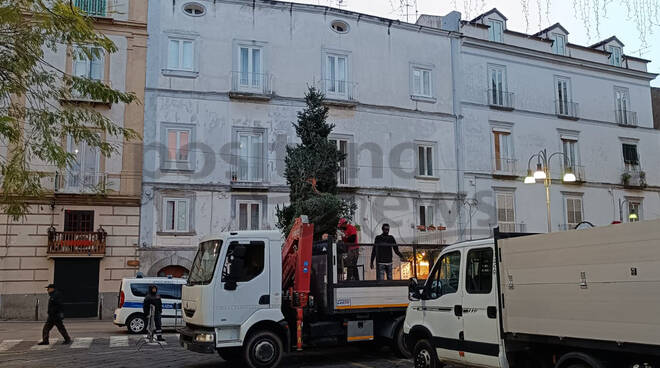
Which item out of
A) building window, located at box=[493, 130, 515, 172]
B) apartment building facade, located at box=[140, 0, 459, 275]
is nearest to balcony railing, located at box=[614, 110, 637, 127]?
building window, located at box=[493, 130, 515, 172]

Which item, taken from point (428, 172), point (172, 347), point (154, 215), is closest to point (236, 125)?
point (154, 215)

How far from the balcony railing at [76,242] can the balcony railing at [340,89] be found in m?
11.4

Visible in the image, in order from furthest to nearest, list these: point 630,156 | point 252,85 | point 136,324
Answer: point 630,156 < point 252,85 < point 136,324

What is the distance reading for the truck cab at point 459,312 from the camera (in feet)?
28.6

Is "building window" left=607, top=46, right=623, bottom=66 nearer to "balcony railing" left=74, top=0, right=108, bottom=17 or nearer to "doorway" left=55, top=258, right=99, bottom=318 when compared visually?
"balcony railing" left=74, top=0, right=108, bottom=17

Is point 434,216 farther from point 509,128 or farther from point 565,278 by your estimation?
point 565,278

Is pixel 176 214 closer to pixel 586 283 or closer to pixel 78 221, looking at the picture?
pixel 78 221

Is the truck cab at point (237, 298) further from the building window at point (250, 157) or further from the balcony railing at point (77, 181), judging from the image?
the building window at point (250, 157)

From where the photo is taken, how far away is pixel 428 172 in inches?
1113

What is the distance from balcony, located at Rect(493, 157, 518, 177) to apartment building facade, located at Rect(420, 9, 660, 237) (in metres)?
0.06

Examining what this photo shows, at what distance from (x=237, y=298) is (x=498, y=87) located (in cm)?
2294

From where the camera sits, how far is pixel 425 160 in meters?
28.3

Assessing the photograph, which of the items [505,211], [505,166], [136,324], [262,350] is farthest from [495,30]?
[262,350]

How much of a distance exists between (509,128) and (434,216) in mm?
6517
